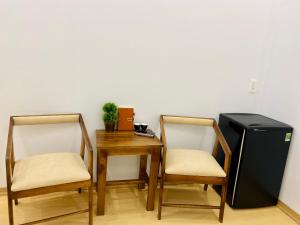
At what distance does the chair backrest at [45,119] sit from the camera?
194 cm

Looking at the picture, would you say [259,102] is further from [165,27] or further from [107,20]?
[107,20]

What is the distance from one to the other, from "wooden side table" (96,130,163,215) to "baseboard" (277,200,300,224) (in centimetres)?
115

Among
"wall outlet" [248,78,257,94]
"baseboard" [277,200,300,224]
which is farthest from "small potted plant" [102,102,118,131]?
"baseboard" [277,200,300,224]

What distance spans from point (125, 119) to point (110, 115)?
0.14 m

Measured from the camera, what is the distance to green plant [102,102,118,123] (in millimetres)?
2137

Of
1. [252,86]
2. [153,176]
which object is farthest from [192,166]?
[252,86]

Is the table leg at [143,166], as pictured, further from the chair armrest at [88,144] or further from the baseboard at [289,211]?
the baseboard at [289,211]

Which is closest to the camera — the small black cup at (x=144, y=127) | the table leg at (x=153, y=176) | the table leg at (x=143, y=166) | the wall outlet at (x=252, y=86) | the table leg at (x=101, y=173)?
the table leg at (x=101, y=173)

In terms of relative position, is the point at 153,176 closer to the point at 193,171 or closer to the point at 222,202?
the point at 193,171

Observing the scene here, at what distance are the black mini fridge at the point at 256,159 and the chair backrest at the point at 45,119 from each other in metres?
1.33

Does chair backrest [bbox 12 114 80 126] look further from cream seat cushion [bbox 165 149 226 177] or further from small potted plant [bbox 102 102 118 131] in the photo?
cream seat cushion [bbox 165 149 226 177]

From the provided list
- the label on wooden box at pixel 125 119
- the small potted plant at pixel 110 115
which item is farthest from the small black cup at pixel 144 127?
the small potted plant at pixel 110 115

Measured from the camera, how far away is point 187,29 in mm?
2254

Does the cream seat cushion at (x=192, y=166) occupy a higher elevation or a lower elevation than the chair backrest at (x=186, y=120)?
lower
